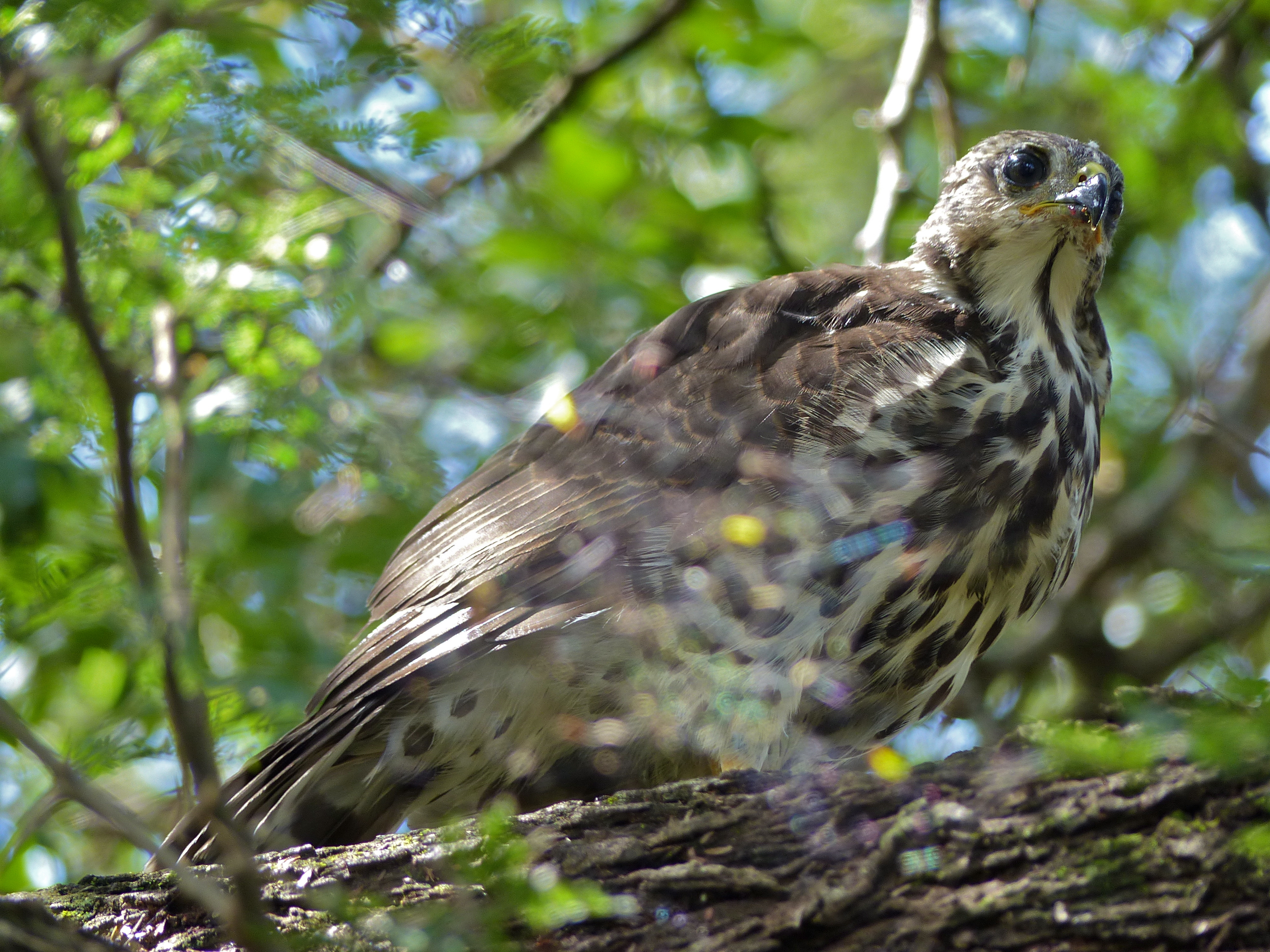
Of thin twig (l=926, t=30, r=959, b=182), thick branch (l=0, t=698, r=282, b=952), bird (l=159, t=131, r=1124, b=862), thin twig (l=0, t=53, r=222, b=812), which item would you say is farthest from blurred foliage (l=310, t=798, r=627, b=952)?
thin twig (l=926, t=30, r=959, b=182)

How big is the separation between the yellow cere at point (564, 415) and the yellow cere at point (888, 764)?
1291mm

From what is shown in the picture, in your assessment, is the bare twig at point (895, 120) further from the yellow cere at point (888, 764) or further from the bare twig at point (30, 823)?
the bare twig at point (30, 823)

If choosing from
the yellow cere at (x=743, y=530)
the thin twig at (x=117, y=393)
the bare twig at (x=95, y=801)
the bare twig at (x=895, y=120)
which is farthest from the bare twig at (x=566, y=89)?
the bare twig at (x=95, y=801)

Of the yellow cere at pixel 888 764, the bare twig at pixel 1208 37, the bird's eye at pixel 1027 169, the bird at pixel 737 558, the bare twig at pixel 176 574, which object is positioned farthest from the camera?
the bare twig at pixel 1208 37

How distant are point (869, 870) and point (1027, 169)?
2.42m

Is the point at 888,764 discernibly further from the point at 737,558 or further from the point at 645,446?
the point at 645,446

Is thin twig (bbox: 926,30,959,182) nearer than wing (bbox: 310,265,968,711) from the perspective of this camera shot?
No

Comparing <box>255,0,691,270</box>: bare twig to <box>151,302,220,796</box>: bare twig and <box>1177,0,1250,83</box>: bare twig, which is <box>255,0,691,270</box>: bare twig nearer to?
<box>151,302,220,796</box>: bare twig

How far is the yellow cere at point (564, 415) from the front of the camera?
11.2ft

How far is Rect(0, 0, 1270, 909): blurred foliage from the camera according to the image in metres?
3.23

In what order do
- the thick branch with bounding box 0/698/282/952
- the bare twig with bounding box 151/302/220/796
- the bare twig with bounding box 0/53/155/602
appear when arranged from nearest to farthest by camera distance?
the thick branch with bounding box 0/698/282/952 < the bare twig with bounding box 151/302/220/796 < the bare twig with bounding box 0/53/155/602

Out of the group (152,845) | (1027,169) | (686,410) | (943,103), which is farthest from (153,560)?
(943,103)

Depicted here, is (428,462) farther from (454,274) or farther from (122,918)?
(122,918)

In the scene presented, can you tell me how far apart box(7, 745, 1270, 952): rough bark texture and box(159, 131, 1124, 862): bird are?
53 cm
